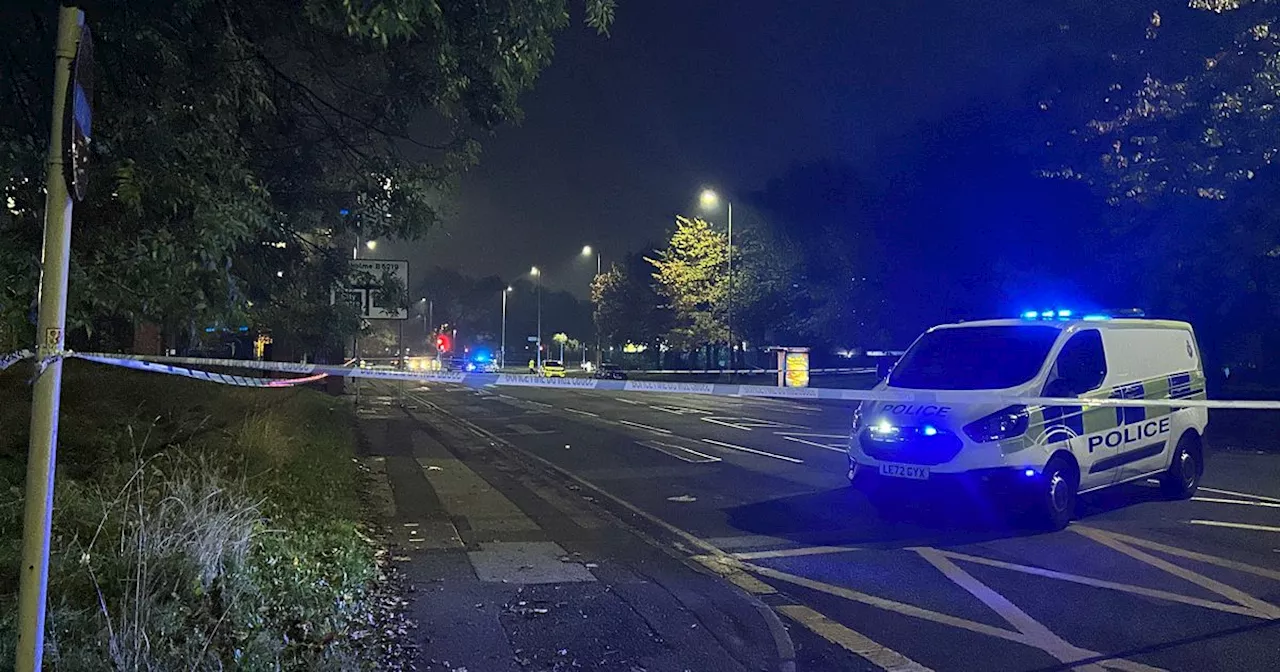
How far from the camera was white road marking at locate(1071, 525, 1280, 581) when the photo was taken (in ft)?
23.2

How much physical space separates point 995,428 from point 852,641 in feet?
11.6

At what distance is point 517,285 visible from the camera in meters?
120

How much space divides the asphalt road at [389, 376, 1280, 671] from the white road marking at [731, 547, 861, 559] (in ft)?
0.09

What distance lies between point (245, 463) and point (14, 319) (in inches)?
133

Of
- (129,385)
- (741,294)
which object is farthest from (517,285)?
(129,385)

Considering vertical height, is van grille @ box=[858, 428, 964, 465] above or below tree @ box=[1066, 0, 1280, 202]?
below

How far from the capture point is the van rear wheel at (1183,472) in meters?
10.3

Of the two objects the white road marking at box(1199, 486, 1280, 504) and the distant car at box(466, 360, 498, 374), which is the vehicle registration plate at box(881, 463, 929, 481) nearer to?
the white road marking at box(1199, 486, 1280, 504)

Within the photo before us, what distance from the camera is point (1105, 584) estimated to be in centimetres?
667

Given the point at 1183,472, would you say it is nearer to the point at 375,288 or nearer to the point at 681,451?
the point at 681,451

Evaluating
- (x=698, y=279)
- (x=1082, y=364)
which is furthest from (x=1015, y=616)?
(x=698, y=279)

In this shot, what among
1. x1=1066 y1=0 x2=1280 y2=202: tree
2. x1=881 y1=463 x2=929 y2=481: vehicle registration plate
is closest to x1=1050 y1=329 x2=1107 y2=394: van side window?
x1=881 y1=463 x2=929 y2=481: vehicle registration plate

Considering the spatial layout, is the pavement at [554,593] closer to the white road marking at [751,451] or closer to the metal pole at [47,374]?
the metal pole at [47,374]

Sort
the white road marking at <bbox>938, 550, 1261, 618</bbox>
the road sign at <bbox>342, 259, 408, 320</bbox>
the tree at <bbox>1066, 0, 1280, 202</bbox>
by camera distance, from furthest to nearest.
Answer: the tree at <bbox>1066, 0, 1280, 202</bbox>, the road sign at <bbox>342, 259, 408, 320</bbox>, the white road marking at <bbox>938, 550, 1261, 618</bbox>
